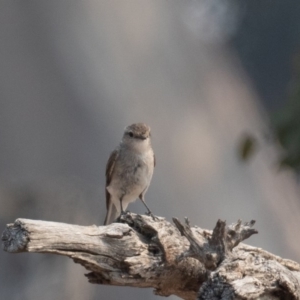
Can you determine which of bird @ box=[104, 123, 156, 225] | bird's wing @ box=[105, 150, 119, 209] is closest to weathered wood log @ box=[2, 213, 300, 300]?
bird @ box=[104, 123, 156, 225]

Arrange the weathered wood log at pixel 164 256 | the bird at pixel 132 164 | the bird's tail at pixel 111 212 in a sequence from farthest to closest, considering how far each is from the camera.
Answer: the bird's tail at pixel 111 212, the bird at pixel 132 164, the weathered wood log at pixel 164 256

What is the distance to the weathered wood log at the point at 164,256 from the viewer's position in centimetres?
264

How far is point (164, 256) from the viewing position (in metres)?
3.17

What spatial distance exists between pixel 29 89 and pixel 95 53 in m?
0.55

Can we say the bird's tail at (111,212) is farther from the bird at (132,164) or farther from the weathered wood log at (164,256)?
the weathered wood log at (164,256)

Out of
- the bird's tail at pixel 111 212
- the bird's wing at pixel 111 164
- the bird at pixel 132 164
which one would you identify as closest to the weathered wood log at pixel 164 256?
the bird at pixel 132 164

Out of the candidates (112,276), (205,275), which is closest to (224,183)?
(205,275)

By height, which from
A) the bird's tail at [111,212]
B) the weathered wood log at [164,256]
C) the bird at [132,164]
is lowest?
the weathered wood log at [164,256]

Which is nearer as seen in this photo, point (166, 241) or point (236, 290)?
point (236, 290)

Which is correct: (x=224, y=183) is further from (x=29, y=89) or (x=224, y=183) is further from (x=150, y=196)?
(x=29, y=89)

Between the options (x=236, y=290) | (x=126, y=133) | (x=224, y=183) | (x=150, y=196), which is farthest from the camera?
(x=224, y=183)

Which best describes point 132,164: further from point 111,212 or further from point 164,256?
point 164,256

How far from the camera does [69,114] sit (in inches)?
210

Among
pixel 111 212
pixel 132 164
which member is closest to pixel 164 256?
pixel 132 164
